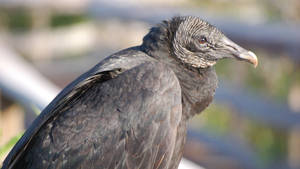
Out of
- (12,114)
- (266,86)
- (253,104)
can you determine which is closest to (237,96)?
(253,104)

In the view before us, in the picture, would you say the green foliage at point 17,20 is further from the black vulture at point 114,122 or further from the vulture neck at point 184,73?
the black vulture at point 114,122

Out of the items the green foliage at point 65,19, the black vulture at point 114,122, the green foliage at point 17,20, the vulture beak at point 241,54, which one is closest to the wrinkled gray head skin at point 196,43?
the vulture beak at point 241,54

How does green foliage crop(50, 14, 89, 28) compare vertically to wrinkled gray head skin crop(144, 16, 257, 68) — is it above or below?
below

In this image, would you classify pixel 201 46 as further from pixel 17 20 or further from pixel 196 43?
pixel 17 20

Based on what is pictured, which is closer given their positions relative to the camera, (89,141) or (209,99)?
(89,141)

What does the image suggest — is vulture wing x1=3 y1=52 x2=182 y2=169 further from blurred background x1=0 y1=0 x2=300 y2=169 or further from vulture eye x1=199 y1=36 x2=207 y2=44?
blurred background x1=0 y1=0 x2=300 y2=169

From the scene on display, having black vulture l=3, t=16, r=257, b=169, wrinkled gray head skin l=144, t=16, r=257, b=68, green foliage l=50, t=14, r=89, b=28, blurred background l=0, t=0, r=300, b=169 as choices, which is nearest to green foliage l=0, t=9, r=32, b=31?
green foliage l=50, t=14, r=89, b=28

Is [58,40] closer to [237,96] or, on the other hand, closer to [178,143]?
[237,96]
